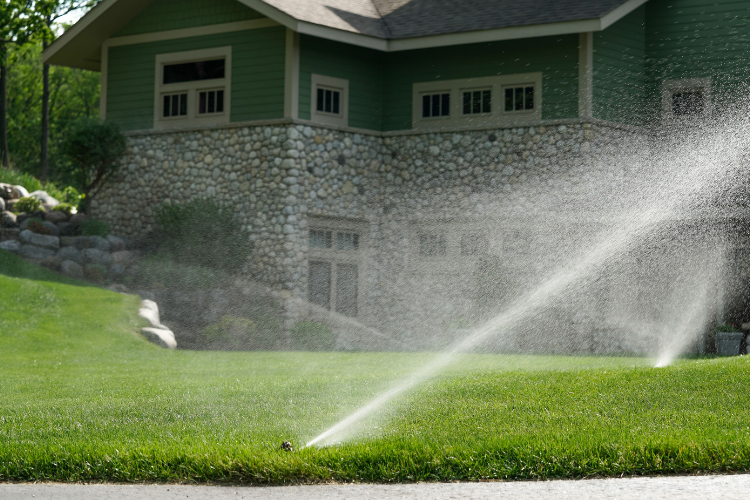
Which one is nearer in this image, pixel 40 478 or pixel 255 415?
pixel 40 478

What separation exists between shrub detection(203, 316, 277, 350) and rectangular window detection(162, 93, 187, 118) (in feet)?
18.0

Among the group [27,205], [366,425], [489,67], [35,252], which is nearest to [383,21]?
[489,67]

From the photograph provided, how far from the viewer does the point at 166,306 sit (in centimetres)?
1959

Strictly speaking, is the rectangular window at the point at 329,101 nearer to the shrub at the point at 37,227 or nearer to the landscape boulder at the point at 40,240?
the landscape boulder at the point at 40,240

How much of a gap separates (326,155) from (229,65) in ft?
10.1

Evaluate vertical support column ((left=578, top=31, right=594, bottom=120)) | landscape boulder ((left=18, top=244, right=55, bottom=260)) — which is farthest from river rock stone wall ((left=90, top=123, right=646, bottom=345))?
landscape boulder ((left=18, top=244, right=55, bottom=260))

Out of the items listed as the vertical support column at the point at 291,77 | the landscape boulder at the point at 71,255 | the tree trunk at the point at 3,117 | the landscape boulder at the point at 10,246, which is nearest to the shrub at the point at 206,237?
the landscape boulder at the point at 71,255

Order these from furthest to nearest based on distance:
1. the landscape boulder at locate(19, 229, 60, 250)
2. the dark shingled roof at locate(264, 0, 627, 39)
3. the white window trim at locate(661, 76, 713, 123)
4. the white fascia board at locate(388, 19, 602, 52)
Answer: the landscape boulder at locate(19, 229, 60, 250) < the white window trim at locate(661, 76, 713, 123) < the dark shingled roof at locate(264, 0, 627, 39) < the white fascia board at locate(388, 19, 602, 52)

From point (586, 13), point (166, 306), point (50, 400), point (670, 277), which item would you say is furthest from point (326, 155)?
point (50, 400)

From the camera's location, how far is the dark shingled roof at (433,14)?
63.5ft

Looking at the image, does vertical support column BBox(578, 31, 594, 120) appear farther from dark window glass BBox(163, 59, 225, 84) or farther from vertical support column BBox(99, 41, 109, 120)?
vertical support column BBox(99, 41, 109, 120)

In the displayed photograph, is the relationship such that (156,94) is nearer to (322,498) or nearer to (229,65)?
(229,65)

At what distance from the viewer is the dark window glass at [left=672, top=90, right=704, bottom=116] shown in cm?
2000

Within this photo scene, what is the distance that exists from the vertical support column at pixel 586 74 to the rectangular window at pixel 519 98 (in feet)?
3.58
